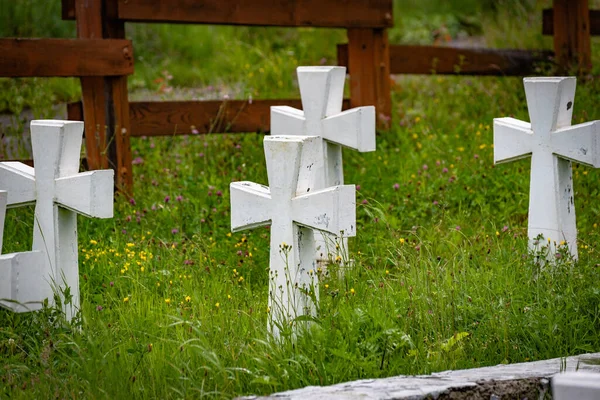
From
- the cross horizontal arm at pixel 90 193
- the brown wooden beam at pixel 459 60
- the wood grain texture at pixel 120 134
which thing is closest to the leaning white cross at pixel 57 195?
the cross horizontal arm at pixel 90 193

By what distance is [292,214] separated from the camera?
3.57 m

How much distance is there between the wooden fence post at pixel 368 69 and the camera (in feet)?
24.0

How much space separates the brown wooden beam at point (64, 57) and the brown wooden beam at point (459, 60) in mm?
2267

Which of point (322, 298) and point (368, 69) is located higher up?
point (368, 69)

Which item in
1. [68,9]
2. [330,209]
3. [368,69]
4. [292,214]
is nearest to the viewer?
[330,209]

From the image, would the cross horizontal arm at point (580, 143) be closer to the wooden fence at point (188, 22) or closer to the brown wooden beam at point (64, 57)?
the wooden fence at point (188, 22)

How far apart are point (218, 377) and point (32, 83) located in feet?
18.6

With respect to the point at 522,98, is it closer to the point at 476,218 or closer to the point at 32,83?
the point at 476,218

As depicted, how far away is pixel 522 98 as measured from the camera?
26.8 ft

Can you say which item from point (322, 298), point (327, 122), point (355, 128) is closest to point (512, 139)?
point (355, 128)

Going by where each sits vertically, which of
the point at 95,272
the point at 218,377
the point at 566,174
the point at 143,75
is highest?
the point at 143,75

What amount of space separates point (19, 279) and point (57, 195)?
0.44 m

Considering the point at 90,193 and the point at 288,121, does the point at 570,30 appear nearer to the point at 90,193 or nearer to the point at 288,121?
the point at 288,121

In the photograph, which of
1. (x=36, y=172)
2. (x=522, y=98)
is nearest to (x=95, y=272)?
(x=36, y=172)
